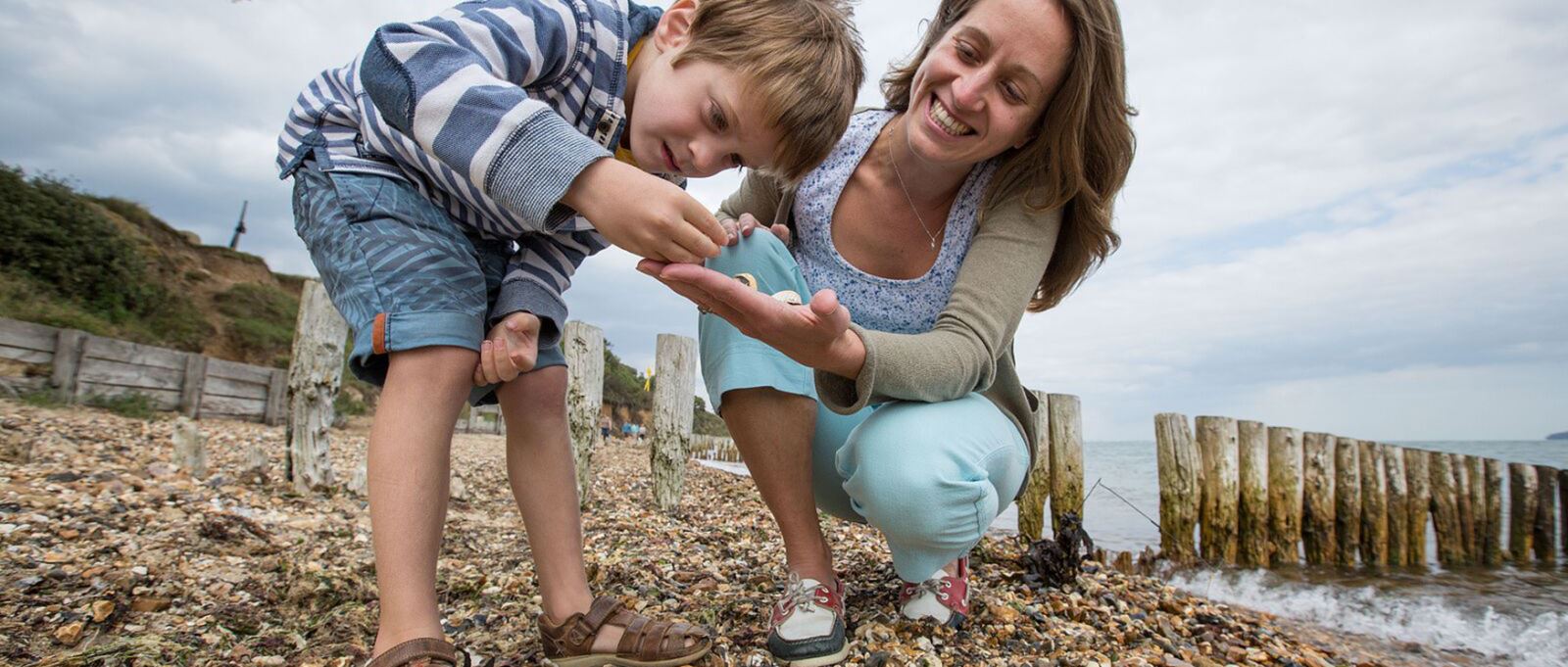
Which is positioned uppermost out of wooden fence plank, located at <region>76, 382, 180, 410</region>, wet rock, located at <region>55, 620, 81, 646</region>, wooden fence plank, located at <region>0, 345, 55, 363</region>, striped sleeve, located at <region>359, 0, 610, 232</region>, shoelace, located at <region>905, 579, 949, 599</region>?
striped sleeve, located at <region>359, 0, 610, 232</region>

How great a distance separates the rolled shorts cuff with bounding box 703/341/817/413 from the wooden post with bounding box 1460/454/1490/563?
873cm

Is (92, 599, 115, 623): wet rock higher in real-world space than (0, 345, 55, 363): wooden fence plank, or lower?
lower

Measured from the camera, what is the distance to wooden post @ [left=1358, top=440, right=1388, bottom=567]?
7.29 meters

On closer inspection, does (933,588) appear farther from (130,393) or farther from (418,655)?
(130,393)

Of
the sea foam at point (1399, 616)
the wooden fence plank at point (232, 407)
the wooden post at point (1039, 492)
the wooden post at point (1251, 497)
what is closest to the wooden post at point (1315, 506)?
the wooden post at point (1251, 497)

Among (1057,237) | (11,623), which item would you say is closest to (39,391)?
(11,623)

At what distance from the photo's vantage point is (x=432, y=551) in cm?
156

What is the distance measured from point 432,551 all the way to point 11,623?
1154 millimetres

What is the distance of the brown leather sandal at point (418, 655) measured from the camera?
142cm

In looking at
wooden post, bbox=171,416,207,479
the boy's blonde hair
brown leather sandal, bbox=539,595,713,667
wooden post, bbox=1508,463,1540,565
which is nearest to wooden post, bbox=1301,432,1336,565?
wooden post, bbox=1508,463,1540,565

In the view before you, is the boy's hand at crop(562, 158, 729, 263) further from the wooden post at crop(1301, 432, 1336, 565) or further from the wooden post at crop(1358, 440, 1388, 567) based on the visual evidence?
the wooden post at crop(1358, 440, 1388, 567)

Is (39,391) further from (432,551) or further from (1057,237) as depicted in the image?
(1057,237)

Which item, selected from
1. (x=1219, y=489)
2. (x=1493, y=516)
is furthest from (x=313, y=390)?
(x=1493, y=516)

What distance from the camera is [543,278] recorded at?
198 cm
